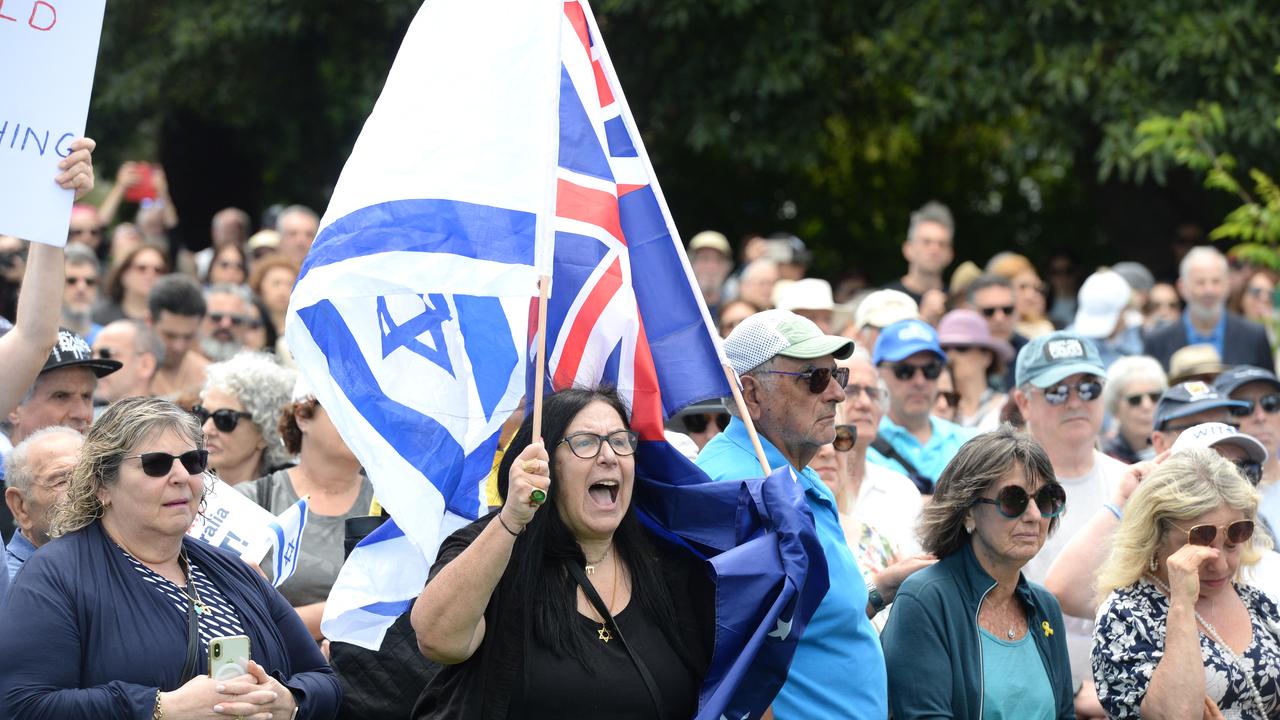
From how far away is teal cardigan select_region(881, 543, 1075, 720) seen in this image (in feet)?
16.4

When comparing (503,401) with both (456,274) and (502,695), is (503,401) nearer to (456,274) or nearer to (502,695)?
(456,274)

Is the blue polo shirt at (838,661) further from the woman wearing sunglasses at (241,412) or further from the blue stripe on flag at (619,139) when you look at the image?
the woman wearing sunglasses at (241,412)

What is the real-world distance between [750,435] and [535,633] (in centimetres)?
94

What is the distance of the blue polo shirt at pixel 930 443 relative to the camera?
7.68m

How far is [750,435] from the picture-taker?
16.0ft

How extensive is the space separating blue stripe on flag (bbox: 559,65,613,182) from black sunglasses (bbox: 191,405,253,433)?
240 cm

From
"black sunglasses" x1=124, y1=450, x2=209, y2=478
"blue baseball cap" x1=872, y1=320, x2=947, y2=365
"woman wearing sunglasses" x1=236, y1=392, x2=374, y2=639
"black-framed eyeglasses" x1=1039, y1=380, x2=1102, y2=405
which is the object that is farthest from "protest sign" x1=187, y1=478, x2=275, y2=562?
"blue baseball cap" x1=872, y1=320, x2=947, y2=365

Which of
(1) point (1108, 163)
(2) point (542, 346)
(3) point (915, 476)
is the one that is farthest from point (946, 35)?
(2) point (542, 346)

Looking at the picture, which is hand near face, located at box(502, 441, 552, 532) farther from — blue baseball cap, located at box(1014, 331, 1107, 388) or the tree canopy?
the tree canopy

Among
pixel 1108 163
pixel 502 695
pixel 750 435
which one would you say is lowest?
pixel 502 695

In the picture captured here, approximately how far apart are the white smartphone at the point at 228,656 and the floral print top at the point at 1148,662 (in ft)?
8.67

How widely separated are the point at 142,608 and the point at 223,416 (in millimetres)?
2436

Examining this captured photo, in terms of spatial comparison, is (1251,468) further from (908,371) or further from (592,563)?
(592,563)

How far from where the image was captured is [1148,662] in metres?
5.28
